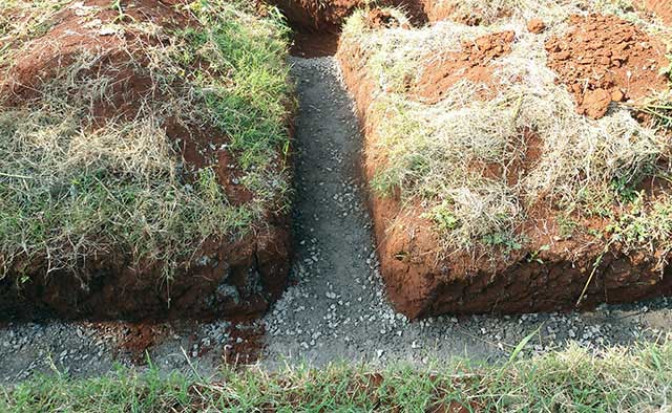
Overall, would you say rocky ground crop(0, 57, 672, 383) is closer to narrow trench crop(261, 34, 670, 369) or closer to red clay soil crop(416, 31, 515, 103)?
narrow trench crop(261, 34, 670, 369)

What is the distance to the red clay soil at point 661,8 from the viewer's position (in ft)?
12.3

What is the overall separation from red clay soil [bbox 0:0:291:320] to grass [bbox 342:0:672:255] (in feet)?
2.46

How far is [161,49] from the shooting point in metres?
3.28

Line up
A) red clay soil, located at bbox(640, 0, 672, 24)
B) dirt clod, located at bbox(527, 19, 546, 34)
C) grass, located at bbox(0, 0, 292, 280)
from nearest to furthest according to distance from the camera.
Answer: grass, located at bbox(0, 0, 292, 280), dirt clod, located at bbox(527, 19, 546, 34), red clay soil, located at bbox(640, 0, 672, 24)

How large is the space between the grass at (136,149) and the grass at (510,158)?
0.67 m

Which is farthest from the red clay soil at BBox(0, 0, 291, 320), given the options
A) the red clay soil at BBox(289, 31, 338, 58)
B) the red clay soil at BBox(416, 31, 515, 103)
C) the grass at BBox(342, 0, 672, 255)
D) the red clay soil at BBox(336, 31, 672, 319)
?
the red clay soil at BBox(289, 31, 338, 58)

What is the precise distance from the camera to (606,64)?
10.3 feet

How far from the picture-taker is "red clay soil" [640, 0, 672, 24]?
3.73 metres

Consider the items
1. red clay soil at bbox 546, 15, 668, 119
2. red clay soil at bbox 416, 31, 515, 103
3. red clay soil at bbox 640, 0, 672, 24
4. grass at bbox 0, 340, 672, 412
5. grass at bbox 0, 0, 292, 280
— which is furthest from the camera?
red clay soil at bbox 640, 0, 672, 24

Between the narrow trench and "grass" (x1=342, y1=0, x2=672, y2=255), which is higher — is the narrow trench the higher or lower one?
the lower one

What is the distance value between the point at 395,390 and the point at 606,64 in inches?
81.8

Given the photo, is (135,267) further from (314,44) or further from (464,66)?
(314,44)

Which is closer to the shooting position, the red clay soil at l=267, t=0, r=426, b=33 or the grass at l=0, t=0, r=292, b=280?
the grass at l=0, t=0, r=292, b=280

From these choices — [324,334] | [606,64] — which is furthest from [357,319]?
[606,64]
